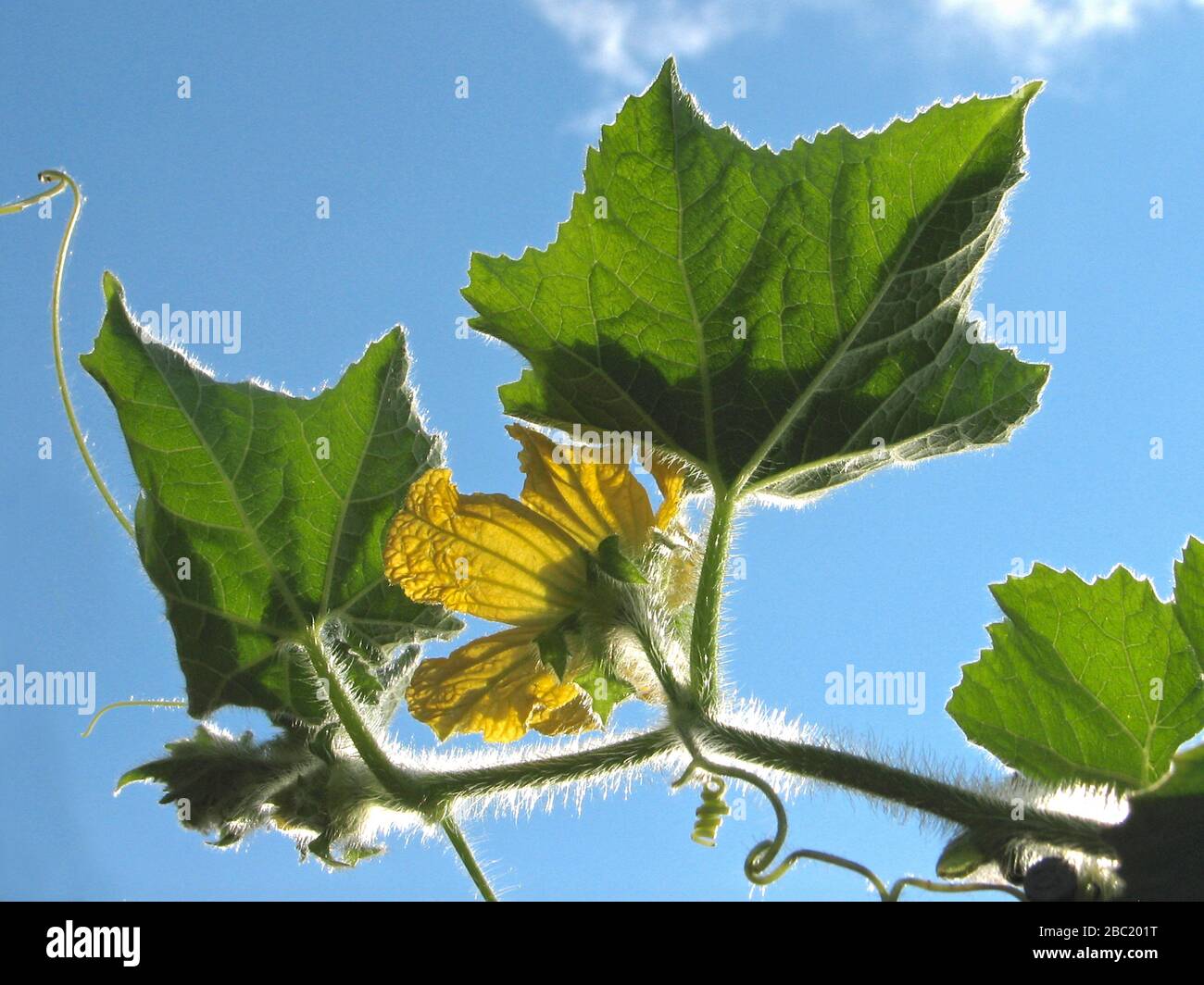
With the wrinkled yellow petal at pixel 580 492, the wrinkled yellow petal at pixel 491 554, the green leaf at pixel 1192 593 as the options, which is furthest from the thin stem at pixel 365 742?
the green leaf at pixel 1192 593

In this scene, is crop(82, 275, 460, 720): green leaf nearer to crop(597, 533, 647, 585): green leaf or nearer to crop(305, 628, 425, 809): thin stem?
crop(305, 628, 425, 809): thin stem

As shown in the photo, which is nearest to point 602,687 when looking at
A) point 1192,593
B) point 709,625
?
point 709,625

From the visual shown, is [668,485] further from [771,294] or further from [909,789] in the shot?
[909,789]

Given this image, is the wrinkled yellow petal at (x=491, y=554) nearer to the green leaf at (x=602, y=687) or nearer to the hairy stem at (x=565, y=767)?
the green leaf at (x=602, y=687)

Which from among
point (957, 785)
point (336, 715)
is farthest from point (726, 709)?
point (336, 715)

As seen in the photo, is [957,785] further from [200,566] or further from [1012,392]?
[200,566]
